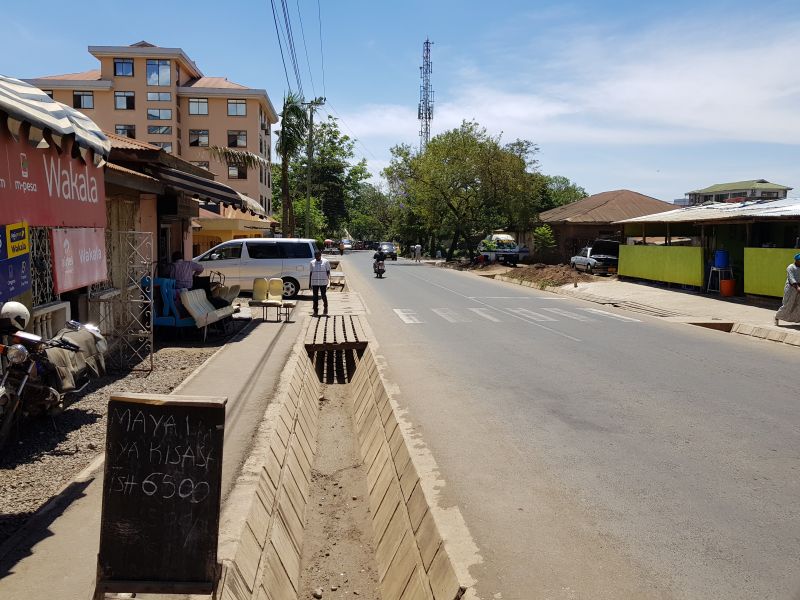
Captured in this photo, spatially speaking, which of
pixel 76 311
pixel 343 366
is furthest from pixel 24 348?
pixel 343 366

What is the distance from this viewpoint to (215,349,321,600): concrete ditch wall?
14.5ft

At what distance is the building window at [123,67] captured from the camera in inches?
2295

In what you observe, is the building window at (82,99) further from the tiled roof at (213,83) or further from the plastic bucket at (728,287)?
the plastic bucket at (728,287)

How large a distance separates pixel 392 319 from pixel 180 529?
1494 centimetres

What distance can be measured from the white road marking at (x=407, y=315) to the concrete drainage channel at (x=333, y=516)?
7.94 meters

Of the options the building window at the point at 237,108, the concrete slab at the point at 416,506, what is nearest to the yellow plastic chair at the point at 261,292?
the concrete slab at the point at 416,506

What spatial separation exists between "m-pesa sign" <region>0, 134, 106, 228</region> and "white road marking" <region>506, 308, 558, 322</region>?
1202 centimetres

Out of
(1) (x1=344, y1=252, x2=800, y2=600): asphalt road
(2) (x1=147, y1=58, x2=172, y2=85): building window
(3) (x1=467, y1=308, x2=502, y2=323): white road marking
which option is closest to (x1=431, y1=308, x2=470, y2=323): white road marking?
(3) (x1=467, y1=308, x2=502, y2=323): white road marking

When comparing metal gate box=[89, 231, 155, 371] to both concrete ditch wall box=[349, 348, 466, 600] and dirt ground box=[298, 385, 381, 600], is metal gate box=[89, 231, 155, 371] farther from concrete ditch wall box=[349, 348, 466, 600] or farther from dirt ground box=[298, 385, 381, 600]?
concrete ditch wall box=[349, 348, 466, 600]

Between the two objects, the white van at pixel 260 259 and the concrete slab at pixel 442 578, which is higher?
the white van at pixel 260 259

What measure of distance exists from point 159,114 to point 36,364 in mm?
→ 56119

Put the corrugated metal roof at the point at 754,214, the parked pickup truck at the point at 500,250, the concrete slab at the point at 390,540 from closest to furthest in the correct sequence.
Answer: the concrete slab at the point at 390,540 → the corrugated metal roof at the point at 754,214 → the parked pickup truck at the point at 500,250

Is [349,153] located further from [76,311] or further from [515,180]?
[76,311]

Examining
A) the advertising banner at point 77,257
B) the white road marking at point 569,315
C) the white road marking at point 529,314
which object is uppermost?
the advertising banner at point 77,257
